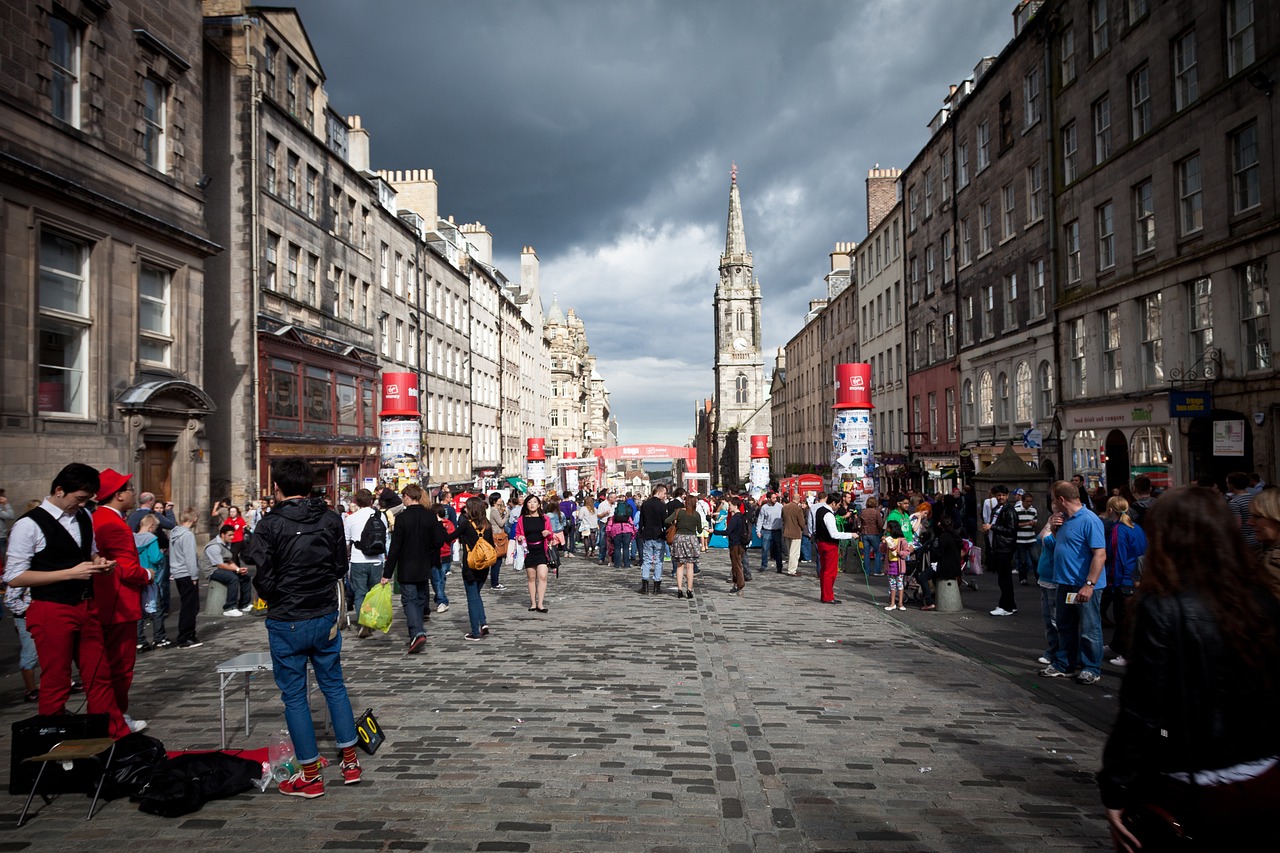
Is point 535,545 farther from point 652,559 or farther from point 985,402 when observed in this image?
point 985,402

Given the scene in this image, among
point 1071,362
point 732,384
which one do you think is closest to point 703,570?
point 1071,362

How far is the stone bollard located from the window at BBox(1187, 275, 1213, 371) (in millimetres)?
9002

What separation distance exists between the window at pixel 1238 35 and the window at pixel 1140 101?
2778 mm

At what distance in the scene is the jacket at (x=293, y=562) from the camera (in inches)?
212

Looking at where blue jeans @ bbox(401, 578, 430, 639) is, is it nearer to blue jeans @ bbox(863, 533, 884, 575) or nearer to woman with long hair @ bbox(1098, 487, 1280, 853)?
woman with long hair @ bbox(1098, 487, 1280, 853)

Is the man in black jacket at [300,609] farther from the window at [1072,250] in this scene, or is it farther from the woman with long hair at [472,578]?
the window at [1072,250]

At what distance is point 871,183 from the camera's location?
48.7 m

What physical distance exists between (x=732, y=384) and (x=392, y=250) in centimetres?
7848

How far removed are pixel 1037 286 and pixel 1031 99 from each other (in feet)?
19.4

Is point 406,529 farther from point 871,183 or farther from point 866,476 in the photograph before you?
point 871,183

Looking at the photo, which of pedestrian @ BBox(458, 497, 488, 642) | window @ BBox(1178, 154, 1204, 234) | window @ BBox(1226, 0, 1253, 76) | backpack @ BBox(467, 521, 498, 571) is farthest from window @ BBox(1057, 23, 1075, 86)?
backpack @ BBox(467, 521, 498, 571)

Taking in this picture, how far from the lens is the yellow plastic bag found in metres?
8.67

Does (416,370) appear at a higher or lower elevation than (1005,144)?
lower

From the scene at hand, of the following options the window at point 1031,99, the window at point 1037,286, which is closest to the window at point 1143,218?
the window at point 1037,286
